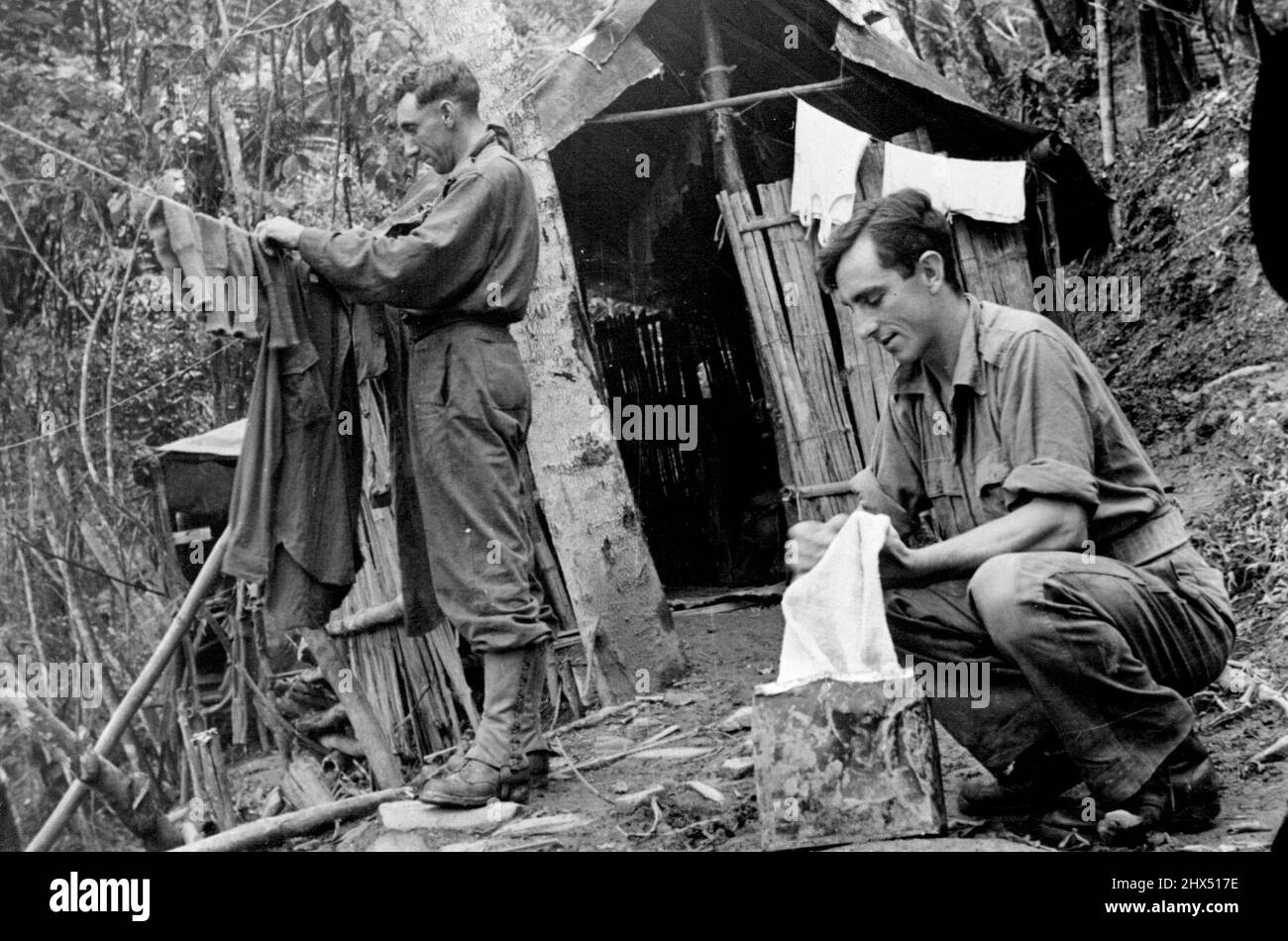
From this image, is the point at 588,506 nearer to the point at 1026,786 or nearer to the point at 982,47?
the point at 1026,786

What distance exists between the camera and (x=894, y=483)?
113 inches

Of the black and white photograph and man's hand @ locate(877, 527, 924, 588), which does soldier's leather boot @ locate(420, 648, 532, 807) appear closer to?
the black and white photograph

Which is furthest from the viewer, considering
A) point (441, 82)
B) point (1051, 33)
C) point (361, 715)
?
point (1051, 33)

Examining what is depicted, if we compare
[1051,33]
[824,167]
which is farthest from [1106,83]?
[824,167]

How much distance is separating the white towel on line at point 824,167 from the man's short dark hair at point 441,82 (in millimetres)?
2592

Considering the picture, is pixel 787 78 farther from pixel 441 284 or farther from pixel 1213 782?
pixel 1213 782

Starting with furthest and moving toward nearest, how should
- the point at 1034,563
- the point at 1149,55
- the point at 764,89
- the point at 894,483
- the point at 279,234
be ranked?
the point at 1149,55 → the point at 764,89 → the point at 279,234 → the point at 894,483 → the point at 1034,563

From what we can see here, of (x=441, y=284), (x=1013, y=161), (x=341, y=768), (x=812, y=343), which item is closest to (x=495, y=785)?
(x=441, y=284)

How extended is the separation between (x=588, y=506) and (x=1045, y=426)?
2404 mm

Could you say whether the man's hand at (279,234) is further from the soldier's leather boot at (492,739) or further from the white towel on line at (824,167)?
the white towel on line at (824,167)

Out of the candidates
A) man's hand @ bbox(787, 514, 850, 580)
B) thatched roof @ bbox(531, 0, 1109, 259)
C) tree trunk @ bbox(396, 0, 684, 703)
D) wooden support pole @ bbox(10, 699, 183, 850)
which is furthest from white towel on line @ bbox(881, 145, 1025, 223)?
wooden support pole @ bbox(10, 699, 183, 850)

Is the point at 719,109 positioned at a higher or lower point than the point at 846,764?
higher

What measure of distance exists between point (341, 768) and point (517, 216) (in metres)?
3.23

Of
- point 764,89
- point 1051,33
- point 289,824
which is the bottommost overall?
point 289,824
